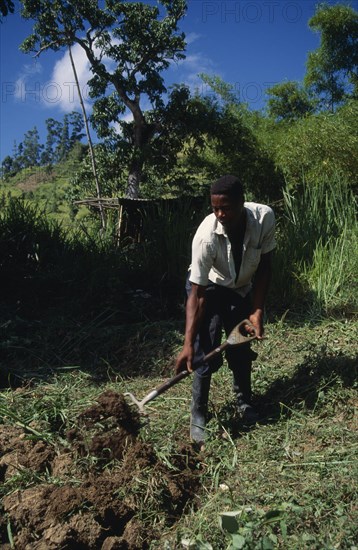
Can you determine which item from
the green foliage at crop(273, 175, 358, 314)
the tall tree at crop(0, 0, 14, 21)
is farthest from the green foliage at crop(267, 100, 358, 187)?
the tall tree at crop(0, 0, 14, 21)

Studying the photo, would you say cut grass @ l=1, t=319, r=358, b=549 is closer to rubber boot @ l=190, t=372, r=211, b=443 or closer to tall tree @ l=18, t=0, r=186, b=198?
rubber boot @ l=190, t=372, r=211, b=443

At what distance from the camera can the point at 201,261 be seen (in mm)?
2943

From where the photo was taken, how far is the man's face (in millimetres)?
2770

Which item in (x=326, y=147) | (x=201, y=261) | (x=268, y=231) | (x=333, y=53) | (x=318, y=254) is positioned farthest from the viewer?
(x=333, y=53)

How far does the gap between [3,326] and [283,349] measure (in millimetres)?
2605

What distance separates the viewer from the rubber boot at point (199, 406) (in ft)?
10.4

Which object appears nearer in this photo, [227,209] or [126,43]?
[227,209]

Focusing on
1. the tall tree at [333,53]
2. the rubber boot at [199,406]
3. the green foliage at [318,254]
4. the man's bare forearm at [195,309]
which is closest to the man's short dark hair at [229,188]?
the man's bare forearm at [195,309]

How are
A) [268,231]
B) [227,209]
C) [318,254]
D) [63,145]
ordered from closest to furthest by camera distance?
[227,209] → [268,231] → [318,254] → [63,145]

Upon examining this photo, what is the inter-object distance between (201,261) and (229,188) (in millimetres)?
441

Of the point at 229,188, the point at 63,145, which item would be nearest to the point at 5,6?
the point at 229,188

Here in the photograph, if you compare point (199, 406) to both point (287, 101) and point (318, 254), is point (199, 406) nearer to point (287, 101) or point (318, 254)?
point (318, 254)

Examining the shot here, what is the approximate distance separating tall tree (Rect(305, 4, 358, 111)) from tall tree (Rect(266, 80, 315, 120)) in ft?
1.34

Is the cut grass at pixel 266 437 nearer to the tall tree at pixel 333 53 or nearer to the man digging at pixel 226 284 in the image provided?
the man digging at pixel 226 284
